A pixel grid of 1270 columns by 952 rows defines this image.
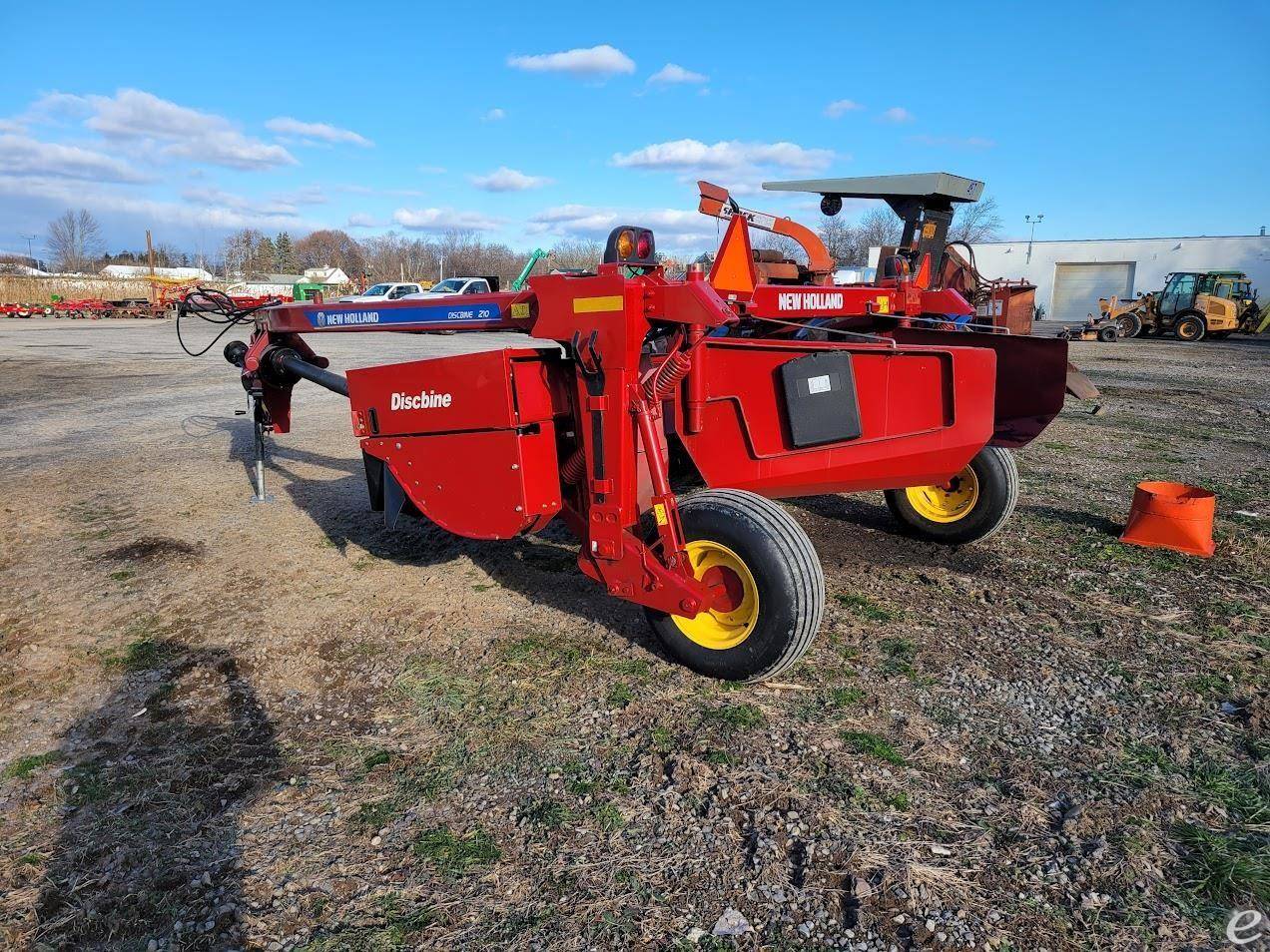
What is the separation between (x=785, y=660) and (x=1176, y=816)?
1361 mm

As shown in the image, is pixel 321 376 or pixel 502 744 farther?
pixel 321 376

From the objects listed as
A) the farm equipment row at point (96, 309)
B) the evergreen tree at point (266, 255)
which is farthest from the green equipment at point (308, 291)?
the evergreen tree at point (266, 255)

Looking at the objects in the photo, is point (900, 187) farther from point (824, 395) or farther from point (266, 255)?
point (266, 255)

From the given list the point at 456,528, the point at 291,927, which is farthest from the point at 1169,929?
the point at 456,528

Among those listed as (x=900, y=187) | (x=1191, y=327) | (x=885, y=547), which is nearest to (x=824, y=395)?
(x=885, y=547)

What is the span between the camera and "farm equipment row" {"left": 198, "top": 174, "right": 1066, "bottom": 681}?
11.1 feet

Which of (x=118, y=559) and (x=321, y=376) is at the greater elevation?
(x=321, y=376)

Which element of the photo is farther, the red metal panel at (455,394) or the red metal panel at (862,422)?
the red metal panel at (455,394)

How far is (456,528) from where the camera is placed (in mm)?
4062

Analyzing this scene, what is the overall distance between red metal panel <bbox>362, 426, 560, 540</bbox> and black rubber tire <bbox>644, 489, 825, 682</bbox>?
783 mm

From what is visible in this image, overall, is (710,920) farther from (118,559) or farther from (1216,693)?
(118,559)

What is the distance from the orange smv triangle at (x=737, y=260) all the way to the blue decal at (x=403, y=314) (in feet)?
4.65

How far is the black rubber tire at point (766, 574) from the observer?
3.19 meters

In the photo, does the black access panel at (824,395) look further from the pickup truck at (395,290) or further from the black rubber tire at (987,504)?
the pickup truck at (395,290)
